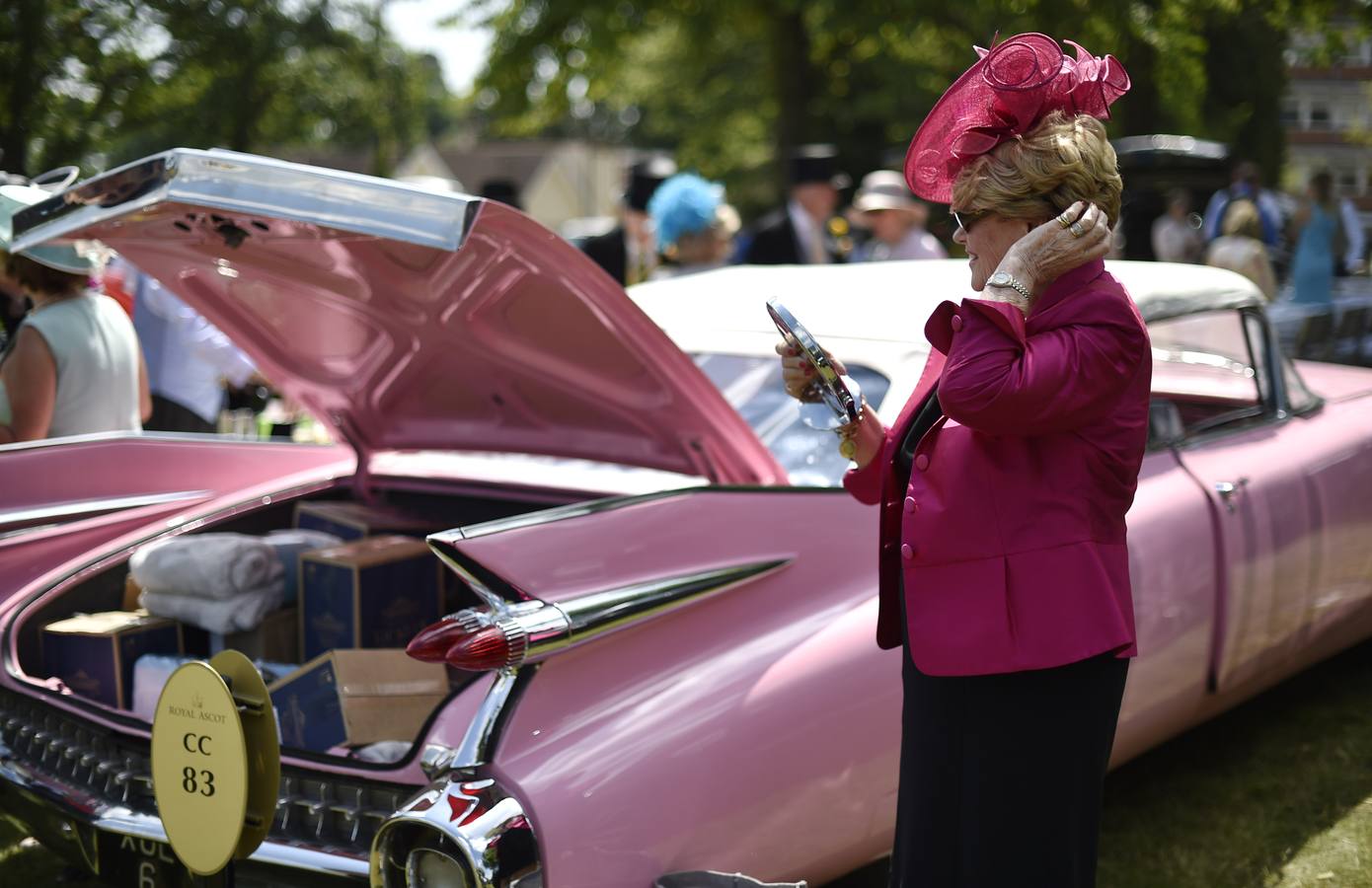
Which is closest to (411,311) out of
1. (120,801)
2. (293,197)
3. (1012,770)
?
(293,197)

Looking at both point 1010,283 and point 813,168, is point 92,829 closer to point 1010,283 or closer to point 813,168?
A: point 1010,283

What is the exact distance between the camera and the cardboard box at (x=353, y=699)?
103 inches

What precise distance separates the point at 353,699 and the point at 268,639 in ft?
2.34

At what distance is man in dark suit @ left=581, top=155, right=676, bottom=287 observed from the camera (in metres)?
6.64

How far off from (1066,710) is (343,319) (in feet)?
6.62

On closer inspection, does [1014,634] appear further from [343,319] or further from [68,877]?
[68,877]

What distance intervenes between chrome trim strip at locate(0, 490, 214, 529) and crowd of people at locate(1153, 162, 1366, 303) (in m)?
6.34

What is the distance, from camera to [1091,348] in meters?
1.72

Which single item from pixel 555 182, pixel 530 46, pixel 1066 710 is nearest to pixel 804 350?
pixel 1066 710

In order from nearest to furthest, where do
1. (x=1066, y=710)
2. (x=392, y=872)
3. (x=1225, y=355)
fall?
(x=1066, y=710), (x=392, y=872), (x=1225, y=355)

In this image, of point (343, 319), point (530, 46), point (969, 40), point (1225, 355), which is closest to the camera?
point (343, 319)

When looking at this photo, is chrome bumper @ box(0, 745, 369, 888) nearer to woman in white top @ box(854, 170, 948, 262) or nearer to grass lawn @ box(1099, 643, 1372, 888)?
grass lawn @ box(1099, 643, 1372, 888)

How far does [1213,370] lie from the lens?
3988 millimetres

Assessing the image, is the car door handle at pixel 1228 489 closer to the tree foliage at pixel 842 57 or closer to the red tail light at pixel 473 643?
the tree foliage at pixel 842 57
